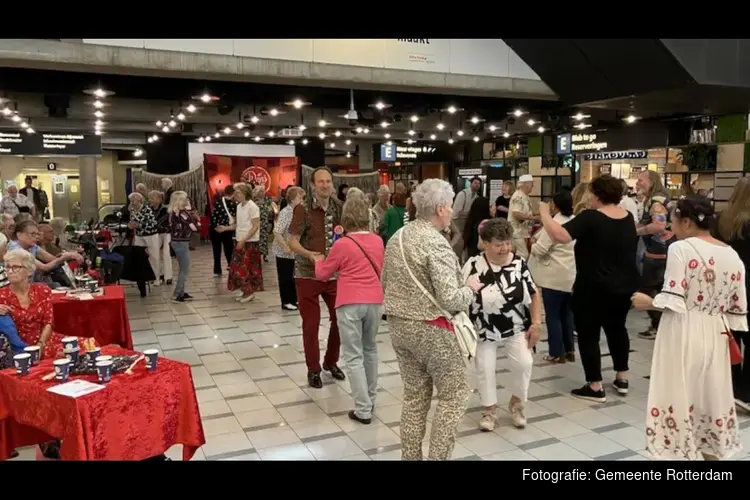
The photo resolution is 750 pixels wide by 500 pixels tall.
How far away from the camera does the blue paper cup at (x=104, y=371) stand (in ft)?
8.67

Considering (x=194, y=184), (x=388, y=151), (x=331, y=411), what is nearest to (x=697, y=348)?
(x=331, y=411)

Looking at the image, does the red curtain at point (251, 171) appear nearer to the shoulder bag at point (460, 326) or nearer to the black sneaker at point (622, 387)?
the black sneaker at point (622, 387)

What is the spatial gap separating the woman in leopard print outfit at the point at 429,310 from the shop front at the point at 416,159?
1294 centimetres

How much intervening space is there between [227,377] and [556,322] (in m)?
2.77

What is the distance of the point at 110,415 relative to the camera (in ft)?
8.29

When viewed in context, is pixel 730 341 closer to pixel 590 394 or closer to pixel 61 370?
pixel 590 394

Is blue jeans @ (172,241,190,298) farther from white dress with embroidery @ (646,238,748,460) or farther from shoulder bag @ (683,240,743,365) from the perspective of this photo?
shoulder bag @ (683,240,743,365)

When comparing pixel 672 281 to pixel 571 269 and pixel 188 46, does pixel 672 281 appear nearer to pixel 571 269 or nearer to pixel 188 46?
pixel 571 269

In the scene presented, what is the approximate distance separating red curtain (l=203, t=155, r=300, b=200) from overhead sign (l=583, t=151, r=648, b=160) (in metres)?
8.12

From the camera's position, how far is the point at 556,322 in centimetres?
506

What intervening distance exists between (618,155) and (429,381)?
13341 mm

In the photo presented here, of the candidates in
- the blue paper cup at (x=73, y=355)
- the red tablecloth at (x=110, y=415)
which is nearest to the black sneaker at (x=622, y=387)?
the red tablecloth at (x=110, y=415)
